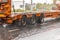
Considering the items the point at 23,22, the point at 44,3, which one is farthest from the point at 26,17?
the point at 44,3

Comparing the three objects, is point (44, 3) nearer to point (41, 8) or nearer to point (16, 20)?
point (41, 8)

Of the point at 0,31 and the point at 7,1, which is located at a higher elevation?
the point at 7,1

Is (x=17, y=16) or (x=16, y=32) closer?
(x=16, y=32)

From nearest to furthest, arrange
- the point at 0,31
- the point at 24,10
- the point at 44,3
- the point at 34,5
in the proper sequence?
the point at 0,31 → the point at 24,10 → the point at 34,5 → the point at 44,3

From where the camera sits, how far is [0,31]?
12.8 meters

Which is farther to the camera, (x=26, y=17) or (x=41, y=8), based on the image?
(x=41, y=8)

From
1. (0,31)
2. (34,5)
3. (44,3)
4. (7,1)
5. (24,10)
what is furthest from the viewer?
(44,3)

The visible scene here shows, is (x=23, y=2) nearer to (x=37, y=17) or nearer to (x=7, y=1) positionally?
(x=7, y=1)

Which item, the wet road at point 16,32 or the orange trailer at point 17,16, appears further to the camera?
the orange trailer at point 17,16

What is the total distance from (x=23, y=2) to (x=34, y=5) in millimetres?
1457

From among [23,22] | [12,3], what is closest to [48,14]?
[23,22]

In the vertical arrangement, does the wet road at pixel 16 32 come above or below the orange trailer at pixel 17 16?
below

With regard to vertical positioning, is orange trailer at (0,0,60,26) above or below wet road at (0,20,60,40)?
above

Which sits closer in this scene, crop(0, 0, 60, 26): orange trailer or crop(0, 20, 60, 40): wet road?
crop(0, 20, 60, 40): wet road
